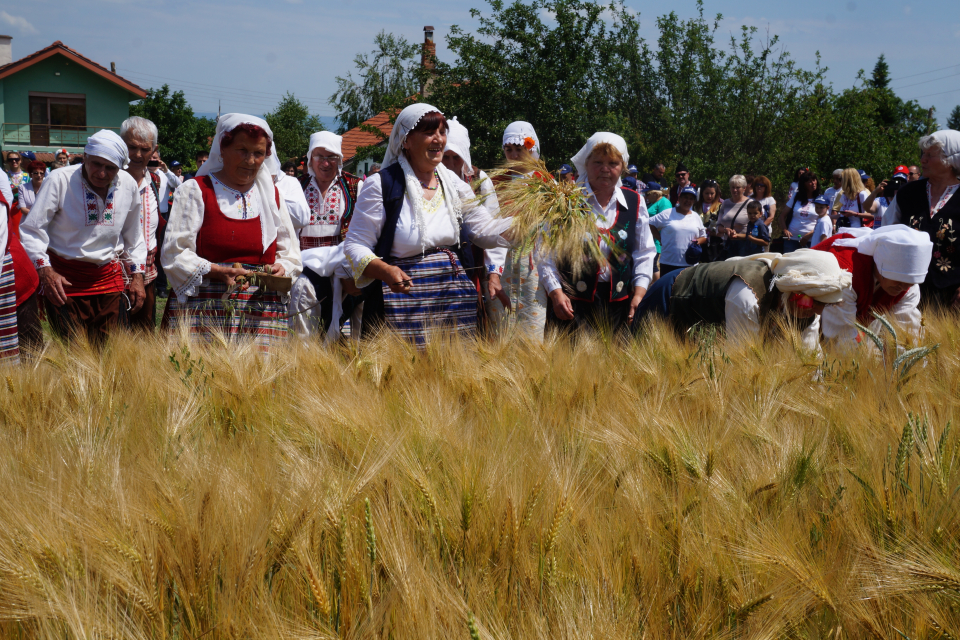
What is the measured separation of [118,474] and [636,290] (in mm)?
3452

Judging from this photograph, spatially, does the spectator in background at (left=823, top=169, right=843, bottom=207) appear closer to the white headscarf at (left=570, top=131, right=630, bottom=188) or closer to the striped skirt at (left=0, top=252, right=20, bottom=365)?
the white headscarf at (left=570, top=131, right=630, bottom=188)

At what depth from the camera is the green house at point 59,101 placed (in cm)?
4284

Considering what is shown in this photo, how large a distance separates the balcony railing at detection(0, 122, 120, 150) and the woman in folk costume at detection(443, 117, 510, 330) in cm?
4354

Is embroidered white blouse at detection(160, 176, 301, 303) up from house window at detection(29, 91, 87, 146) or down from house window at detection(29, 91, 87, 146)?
down

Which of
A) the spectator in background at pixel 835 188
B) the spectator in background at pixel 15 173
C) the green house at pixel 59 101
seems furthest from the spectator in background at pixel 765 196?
the green house at pixel 59 101

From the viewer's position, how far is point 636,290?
183 inches

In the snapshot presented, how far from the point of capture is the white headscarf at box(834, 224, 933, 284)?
390 cm

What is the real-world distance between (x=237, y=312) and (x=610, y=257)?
78.3 inches

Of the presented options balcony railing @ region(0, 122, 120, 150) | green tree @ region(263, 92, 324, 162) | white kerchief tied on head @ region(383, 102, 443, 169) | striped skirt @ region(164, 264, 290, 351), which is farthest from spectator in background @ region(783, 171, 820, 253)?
green tree @ region(263, 92, 324, 162)

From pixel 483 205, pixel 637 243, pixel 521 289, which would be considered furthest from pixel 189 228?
pixel 637 243

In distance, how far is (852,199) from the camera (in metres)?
12.1

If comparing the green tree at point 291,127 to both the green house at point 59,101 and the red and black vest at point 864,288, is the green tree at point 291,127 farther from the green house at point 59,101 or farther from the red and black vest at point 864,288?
the red and black vest at point 864,288

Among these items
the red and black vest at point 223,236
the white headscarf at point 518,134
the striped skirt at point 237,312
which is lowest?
the striped skirt at point 237,312

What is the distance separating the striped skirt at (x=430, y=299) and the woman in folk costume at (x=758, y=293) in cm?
90
